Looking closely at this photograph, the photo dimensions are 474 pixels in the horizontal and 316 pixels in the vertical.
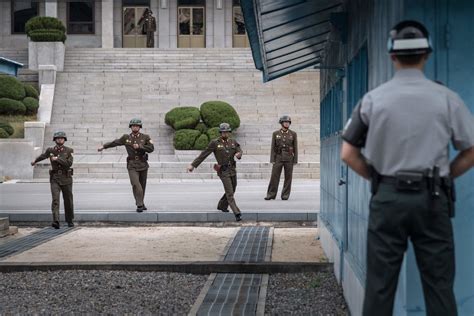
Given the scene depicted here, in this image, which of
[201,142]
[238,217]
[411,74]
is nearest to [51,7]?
[201,142]

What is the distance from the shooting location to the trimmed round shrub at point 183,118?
2936 centimetres

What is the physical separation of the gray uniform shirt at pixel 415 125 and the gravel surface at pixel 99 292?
3.79 meters

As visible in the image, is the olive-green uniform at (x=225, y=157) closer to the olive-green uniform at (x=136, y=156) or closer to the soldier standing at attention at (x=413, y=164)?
the olive-green uniform at (x=136, y=156)

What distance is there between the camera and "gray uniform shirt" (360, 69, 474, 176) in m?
3.94

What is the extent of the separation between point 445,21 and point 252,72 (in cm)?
3278

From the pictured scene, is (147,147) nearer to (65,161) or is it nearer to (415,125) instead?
(65,161)

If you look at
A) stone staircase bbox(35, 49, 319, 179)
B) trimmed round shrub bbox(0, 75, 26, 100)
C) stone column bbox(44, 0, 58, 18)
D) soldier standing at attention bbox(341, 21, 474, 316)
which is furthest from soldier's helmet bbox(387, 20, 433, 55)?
stone column bbox(44, 0, 58, 18)

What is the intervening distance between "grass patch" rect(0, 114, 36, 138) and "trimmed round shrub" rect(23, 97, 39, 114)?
204 millimetres

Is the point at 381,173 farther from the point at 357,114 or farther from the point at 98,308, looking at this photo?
the point at 98,308

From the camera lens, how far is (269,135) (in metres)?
31.0

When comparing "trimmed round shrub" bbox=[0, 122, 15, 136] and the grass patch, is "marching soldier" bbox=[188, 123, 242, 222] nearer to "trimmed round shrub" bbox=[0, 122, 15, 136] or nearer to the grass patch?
"trimmed round shrub" bbox=[0, 122, 15, 136]

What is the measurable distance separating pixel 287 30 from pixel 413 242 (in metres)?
5.44

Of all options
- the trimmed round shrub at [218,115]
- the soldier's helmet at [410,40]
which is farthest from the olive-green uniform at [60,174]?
the trimmed round shrub at [218,115]

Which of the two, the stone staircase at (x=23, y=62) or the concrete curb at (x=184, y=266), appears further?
the stone staircase at (x=23, y=62)
